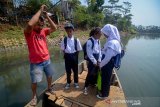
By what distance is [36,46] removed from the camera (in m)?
3.61

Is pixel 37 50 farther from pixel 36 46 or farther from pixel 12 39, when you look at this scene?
pixel 12 39

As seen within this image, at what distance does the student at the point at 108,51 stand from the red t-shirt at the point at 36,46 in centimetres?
121

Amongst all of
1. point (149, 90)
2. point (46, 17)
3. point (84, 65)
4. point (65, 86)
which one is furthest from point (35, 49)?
point (149, 90)

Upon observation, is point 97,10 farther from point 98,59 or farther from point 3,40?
point 98,59

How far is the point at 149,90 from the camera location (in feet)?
28.3

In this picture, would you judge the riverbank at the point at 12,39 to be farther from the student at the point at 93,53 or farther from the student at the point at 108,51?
the student at the point at 108,51

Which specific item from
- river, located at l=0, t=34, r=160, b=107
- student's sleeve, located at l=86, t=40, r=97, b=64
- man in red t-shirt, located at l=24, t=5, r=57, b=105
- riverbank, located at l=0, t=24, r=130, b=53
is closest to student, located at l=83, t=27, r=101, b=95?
student's sleeve, located at l=86, t=40, r=97, b=64

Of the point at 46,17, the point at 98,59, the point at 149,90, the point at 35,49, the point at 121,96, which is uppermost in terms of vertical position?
the point at 46,17

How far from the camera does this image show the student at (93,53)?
4090 millimetres

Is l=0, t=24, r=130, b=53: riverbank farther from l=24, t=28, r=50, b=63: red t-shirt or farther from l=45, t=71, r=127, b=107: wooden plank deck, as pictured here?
l=24, t=28, r=50, b=63: red t-shirt

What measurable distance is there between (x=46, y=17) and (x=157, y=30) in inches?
4774

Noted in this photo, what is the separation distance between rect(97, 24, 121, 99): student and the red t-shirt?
1.21 meters

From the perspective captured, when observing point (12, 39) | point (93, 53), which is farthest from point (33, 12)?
point (93, 53)

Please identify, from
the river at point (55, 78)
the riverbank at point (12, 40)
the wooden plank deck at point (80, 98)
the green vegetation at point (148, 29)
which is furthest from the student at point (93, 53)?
the green vegetation at point (148, 29)
